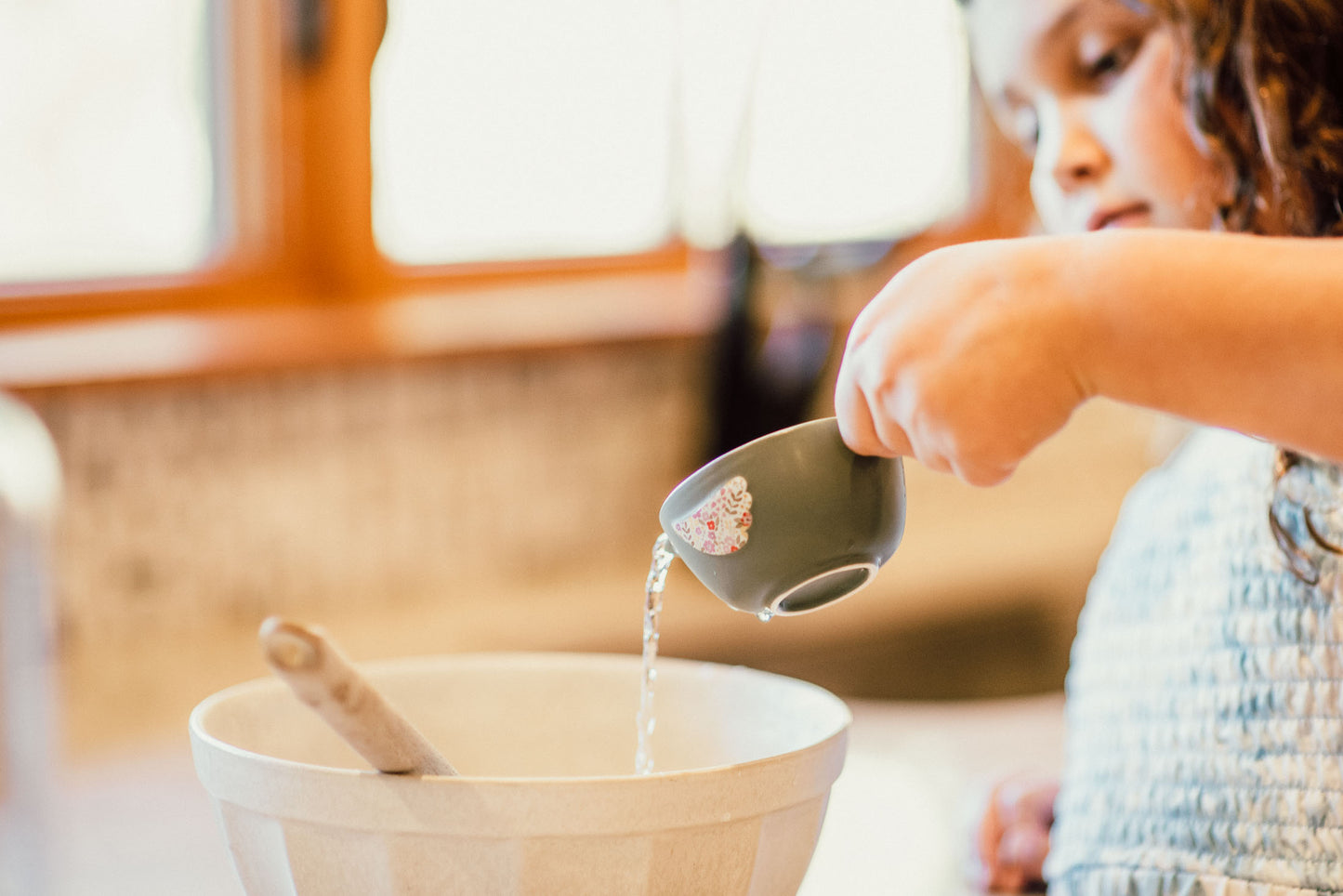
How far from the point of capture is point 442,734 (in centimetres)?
64

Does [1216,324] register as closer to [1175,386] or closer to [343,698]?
[1175,386]

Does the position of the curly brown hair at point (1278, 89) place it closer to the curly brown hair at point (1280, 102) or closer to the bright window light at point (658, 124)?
the curly brown hair at point (1280, 102)

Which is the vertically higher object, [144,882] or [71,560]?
[144,882]

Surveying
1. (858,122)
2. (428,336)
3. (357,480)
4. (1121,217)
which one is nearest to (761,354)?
(428,336)

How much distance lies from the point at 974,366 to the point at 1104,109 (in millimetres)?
354

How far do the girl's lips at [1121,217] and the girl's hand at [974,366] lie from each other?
0.31m

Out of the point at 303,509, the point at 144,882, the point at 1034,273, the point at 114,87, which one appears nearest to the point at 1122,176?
the point at 1034,273

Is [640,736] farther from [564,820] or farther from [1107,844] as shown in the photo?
[1107,844]

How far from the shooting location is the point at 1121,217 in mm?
817

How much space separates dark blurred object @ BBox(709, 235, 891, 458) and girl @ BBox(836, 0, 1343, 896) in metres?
1.03

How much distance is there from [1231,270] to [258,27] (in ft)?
5.19

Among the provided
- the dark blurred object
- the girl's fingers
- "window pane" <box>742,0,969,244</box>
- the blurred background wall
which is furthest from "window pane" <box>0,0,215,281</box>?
the girl's fingers

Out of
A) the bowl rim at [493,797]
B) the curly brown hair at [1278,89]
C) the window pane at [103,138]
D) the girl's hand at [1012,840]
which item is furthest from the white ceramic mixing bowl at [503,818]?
the window pane at [103,138]

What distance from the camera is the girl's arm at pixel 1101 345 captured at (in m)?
0.50
